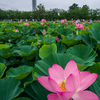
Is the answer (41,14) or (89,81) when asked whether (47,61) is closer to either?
(89,81)

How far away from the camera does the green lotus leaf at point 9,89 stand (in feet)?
1.22

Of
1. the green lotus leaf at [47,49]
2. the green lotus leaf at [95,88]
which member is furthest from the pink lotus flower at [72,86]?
the green lotus leaf at [47,49]

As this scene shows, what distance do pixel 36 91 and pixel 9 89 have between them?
11 cm

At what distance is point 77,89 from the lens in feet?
0.79

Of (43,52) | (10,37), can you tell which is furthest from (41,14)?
(43,52)

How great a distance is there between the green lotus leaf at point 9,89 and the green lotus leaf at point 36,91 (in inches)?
1.3

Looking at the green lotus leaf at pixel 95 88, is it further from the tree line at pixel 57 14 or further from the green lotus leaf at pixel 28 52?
the tree line at pixel 57 14

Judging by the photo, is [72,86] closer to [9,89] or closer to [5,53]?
[9,89]

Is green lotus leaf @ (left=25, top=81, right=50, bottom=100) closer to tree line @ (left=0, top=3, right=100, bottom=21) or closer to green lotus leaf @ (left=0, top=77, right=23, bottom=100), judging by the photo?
green lotus leaf @ (left=0, top=77, right=23, bottom=100)

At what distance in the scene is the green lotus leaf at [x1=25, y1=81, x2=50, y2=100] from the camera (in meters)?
0.36

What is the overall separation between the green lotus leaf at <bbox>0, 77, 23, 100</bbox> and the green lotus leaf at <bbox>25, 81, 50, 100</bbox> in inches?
→ 1.3

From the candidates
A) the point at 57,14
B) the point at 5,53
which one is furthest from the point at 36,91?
the point at 57,14

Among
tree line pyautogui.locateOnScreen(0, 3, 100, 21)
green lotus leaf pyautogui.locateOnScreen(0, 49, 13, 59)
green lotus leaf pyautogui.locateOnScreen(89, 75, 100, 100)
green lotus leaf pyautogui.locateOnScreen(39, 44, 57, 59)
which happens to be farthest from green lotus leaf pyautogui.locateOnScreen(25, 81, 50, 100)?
tree line pyautogui.locateOnScreen(0, 3, 100, 21)

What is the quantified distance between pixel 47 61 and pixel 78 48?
29 centimetres
